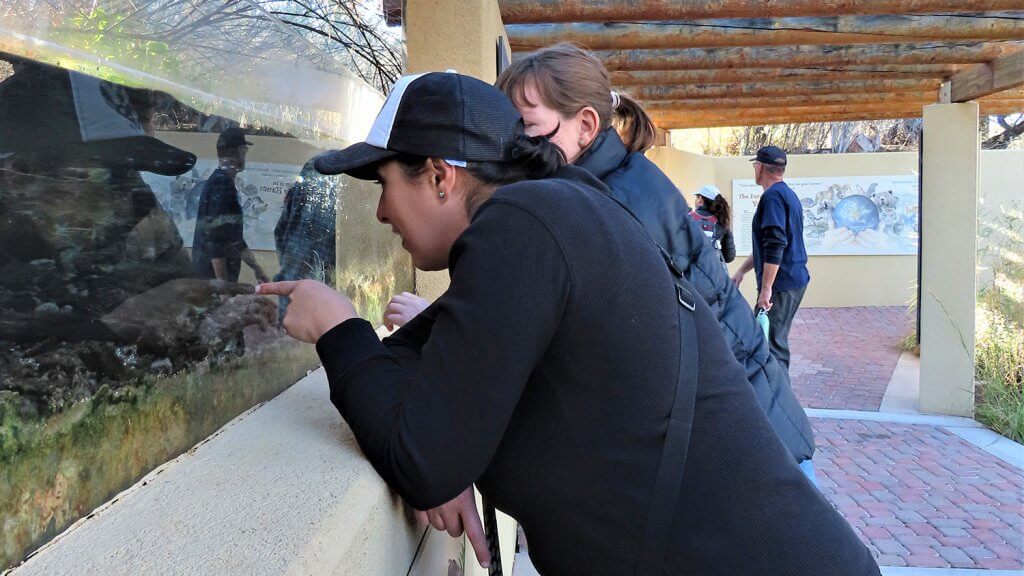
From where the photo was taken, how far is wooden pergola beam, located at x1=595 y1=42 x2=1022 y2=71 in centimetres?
671

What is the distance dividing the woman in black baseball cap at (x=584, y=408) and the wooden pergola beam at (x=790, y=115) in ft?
32.0

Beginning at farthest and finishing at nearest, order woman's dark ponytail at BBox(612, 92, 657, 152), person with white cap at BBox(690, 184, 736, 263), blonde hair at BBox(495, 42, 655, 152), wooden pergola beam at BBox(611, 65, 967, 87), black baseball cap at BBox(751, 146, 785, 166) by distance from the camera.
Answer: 1. wooden pergola beam at BBox(611, 65, 967, 87)
2. person with white cap at BBox(690, 184, 736, 263)
3. black baseball cap at BBox(751, 146, 785, 166)
4. woman's dark ponytail at BBox(612, 92, 657, 152)
5. blonde hair at BBox(495, 42, 655, 152)

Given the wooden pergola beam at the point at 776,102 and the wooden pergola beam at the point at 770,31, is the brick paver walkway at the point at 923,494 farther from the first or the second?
the wooden pergola beam at the point at 776,102

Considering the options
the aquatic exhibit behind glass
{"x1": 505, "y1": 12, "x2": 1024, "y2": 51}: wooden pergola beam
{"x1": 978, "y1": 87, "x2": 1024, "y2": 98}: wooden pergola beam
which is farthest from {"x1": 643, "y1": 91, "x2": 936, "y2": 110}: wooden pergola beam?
the aquatic exhibit behind glass

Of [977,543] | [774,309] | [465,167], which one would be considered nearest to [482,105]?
[465,167]

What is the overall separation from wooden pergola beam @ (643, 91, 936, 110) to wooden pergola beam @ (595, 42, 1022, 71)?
224cm

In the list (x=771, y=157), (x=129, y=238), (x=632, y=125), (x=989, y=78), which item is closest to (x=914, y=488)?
(x=771, y=157)

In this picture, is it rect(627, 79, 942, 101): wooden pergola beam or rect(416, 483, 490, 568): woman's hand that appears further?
rect(627, 79, 942, 101): wooden pergola beam

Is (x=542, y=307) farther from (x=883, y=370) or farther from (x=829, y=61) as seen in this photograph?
(x=883, y=370)

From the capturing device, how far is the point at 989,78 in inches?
266

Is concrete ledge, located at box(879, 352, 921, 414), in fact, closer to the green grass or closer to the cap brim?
the green grass

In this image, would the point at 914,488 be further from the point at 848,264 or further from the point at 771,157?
the point at 848,264

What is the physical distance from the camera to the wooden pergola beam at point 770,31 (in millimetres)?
5602

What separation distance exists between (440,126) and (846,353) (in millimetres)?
11121
